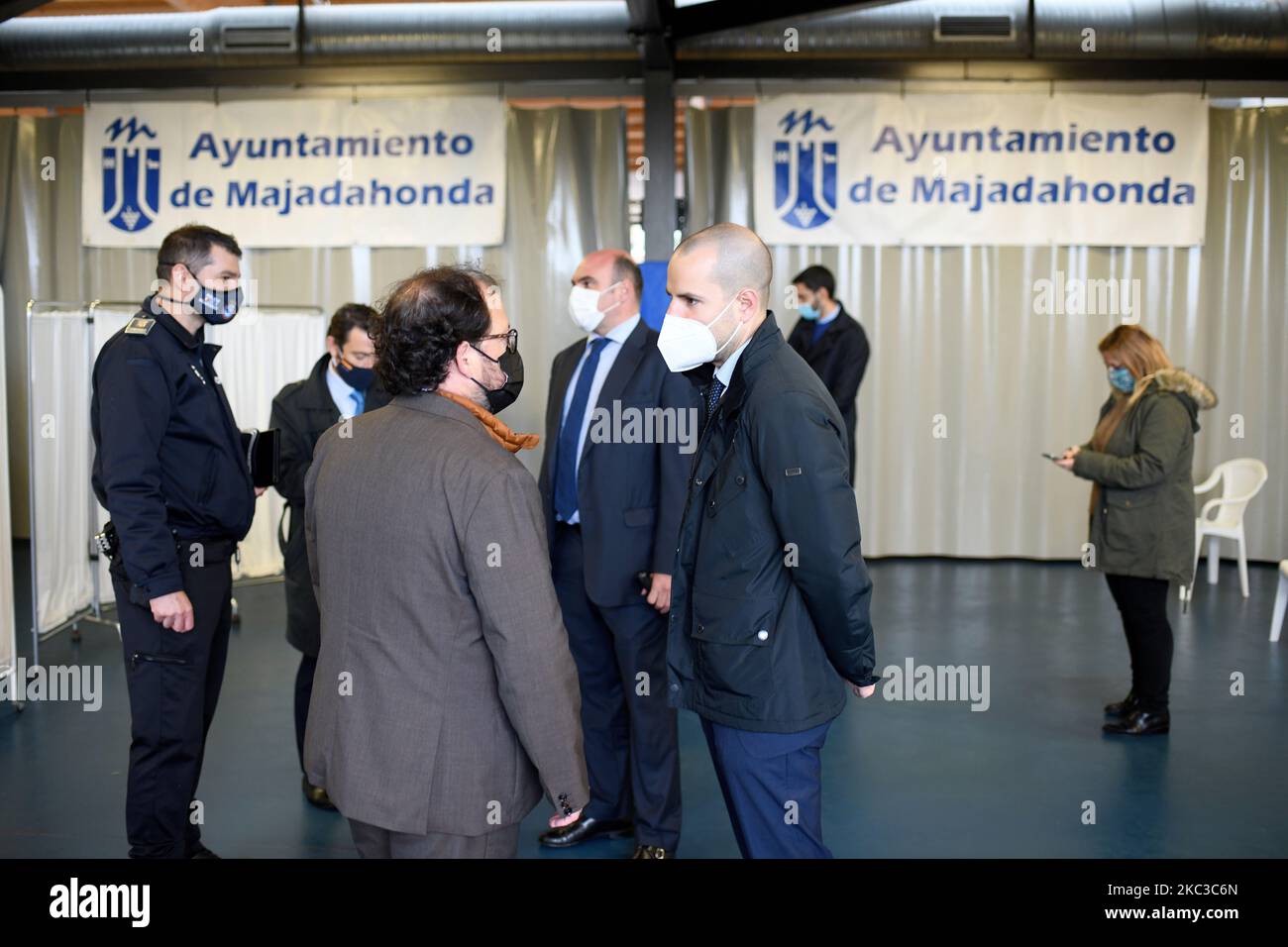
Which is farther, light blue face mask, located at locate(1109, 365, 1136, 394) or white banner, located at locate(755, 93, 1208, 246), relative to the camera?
white banner, located at locate(755, 93, 1208, 246)

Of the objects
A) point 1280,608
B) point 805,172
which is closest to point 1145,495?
point 1280,608

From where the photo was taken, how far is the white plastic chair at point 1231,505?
6801 millimetres

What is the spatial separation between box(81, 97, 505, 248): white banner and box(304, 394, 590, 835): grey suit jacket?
600 cm

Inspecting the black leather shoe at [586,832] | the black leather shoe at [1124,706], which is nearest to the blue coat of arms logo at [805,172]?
the black leather shoe at [1124,706]

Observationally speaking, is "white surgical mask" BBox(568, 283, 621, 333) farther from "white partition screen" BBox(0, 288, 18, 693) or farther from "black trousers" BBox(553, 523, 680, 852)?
"white partition screen" BBox(0, 288, 18, 693)

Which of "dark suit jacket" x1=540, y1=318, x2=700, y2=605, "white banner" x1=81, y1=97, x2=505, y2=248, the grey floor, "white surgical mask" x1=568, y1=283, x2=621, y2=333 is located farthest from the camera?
"white banner" x1=81, y1=97, x2=505, y2=248

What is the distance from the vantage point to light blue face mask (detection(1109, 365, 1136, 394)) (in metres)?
4.29

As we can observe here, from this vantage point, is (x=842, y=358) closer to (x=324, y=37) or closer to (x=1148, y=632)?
(x=1148, y=632)

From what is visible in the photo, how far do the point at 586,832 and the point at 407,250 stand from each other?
5488 mm

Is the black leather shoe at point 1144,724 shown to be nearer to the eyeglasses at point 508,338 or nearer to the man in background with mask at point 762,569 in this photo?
Result: the man in background with mask at point 762,569

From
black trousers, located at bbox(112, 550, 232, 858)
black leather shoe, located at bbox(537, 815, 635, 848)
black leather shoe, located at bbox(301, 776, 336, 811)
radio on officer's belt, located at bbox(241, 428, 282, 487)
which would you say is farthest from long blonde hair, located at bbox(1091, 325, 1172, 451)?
black trousers, located at bbox(112, 550, 232, 858)

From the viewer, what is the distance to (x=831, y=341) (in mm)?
6410

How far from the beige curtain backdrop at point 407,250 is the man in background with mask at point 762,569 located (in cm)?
563
